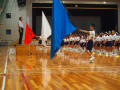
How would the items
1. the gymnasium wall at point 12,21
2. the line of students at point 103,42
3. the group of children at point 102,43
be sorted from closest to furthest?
the group of children at point 102,43
the line of students at point 103,42
the gymnasium wall at point 12,21

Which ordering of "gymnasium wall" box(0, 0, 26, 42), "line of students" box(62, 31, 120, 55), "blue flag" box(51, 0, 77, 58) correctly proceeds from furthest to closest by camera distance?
"gymnasium wall" box(0, 0, 26, 42) < "line of students" box(62, 31, 120, 55) < "blue flag" box(51, 0, 77, 58)

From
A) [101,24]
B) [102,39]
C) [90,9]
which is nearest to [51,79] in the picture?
[102,39]

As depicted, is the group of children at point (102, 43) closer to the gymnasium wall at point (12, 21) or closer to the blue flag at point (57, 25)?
the blue flag at point (57, 25)

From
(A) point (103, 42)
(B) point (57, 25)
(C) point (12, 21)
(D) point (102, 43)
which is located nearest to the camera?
(B) point (57, 25)

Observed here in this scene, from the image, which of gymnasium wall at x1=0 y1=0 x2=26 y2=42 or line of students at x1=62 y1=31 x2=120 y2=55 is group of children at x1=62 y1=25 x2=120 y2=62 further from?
gymnasium wall at x1=0 y1=0 x2=26 y2=42

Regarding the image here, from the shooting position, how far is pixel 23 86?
4441 millimetres

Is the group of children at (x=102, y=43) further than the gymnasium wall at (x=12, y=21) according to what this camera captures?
No

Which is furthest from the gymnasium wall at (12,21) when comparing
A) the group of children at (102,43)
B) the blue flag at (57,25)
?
the blue flag at (57,25)

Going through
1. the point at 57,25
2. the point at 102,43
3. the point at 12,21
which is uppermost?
the point at 12,21

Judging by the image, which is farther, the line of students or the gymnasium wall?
the gymnasium wall

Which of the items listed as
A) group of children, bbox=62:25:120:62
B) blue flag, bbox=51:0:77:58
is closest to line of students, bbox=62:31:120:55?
group of children, bbox=62:25:120:62

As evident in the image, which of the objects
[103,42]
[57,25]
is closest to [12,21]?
[103,42]

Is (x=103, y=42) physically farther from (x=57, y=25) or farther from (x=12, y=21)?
(x=12, y=21)

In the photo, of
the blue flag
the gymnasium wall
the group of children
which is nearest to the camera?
the blue flag
